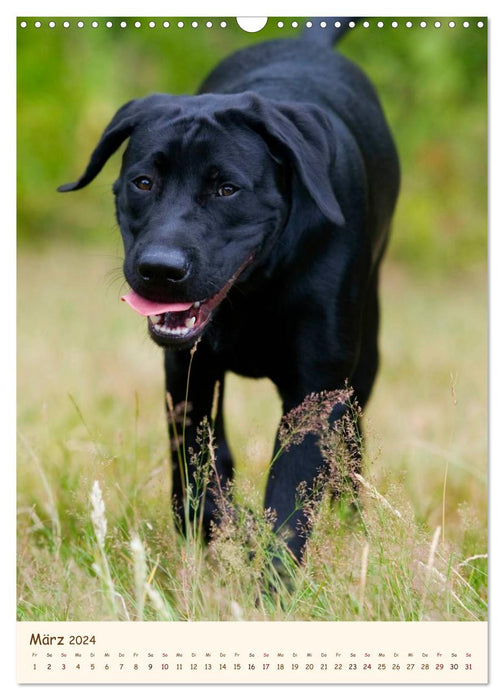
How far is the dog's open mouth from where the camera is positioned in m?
2.69

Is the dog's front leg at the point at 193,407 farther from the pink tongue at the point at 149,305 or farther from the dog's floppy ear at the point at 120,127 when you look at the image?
the dog's floppy ear at the point at 120,127

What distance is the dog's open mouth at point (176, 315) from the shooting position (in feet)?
8.83

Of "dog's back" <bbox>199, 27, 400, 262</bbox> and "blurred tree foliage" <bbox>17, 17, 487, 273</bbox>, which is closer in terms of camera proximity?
"dog's back" <bbox>199, 27, 400, 262</bbox>

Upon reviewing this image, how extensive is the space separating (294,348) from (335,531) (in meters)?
0.53

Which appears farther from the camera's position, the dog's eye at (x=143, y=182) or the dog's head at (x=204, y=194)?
the dog's eye at (x=143, y=182)

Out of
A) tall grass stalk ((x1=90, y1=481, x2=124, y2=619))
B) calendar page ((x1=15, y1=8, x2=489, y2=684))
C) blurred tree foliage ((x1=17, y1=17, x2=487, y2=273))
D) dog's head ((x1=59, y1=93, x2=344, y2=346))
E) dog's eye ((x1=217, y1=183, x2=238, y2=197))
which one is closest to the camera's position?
tall grass stalk ((x1=90, y1=481, x2=124, y2=619))

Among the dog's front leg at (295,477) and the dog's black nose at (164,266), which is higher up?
the dog's black nose at (164,266)

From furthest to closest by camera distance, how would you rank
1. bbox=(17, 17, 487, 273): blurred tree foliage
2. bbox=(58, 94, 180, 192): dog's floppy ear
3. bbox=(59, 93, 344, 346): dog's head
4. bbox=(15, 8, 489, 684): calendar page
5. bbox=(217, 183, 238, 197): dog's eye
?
bbox=(17, 17, 487, 273): blurred tree foliage < bbox=(58, 94, 180, 192): dog's floppy ear < bbox=(217, 183, 238, 197): dog's eye < bbox=(59, 93, 344, 346): dog's head < bbox=(15, 8, 489, 684): calendar page

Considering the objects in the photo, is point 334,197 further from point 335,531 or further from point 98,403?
point 98,403

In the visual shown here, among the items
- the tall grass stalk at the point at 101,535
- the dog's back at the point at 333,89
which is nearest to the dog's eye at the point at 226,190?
the dog's back at the point at 333,89

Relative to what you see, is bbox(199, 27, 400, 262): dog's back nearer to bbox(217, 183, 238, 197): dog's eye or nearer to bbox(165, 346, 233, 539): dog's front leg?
bbox(217, 183, 238, 197): dog's eye

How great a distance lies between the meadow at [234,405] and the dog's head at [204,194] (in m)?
0.37

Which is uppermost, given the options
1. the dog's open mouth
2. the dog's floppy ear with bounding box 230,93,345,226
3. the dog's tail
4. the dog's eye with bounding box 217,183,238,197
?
the dog's tail

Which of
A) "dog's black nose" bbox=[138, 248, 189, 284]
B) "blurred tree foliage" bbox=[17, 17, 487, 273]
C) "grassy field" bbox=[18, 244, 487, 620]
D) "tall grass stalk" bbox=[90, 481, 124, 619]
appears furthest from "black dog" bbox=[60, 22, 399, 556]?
"blurred tree foliage" bbox=[17, 17, 487, 273]
